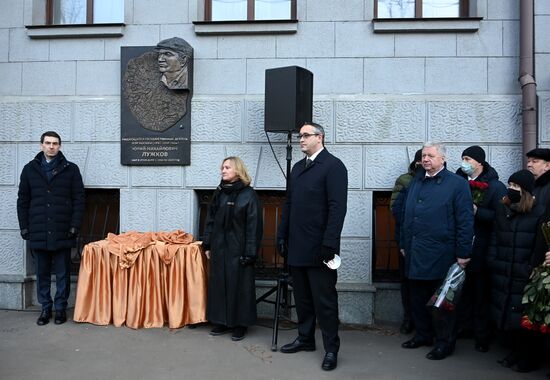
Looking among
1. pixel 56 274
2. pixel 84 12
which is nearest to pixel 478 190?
pixel 56 274

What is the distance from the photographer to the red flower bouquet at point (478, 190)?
5027 mm

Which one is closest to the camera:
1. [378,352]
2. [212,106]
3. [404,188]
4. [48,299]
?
[378,352]

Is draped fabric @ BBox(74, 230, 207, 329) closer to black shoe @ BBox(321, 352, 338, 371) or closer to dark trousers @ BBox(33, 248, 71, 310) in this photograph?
dark trousers @ BBox(33, 248, 71, 310)

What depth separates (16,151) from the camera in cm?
665

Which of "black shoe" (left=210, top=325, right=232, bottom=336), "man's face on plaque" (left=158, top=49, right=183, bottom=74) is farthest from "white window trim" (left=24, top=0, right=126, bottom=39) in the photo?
"black shoe" (left=210, top=325, right=232, bottom=336)

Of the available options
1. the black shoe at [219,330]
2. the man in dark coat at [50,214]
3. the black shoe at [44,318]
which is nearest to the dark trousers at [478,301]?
the black shoe at [219,330]

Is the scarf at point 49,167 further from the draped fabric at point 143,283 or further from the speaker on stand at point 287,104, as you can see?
the speaker on stand at point 287,104

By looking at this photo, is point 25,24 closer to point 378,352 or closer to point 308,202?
point 308,202

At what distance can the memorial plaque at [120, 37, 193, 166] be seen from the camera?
253 inches

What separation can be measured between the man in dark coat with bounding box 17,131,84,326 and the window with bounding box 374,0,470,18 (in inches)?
154

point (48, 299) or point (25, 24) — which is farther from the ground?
point (25, 24)

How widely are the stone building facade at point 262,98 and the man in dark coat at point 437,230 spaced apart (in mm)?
1295

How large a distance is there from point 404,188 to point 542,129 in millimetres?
1767

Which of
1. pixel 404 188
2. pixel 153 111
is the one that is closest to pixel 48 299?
pixel 153 111
